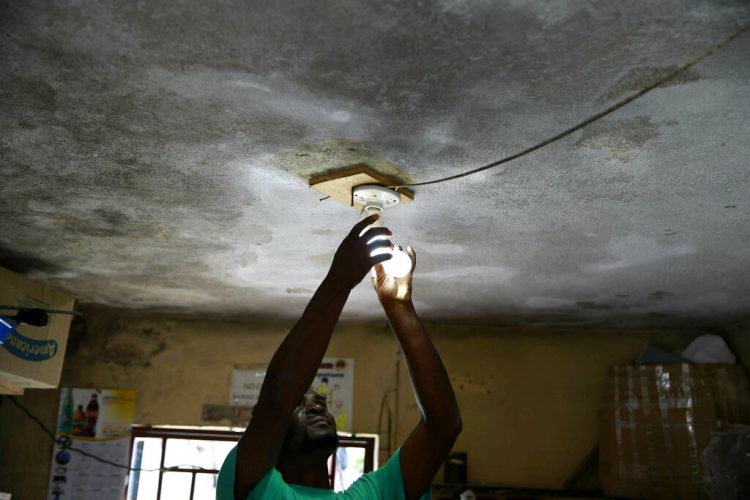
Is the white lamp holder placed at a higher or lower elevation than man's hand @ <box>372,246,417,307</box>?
higher

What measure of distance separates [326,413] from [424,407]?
441mm

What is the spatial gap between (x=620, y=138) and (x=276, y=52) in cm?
88

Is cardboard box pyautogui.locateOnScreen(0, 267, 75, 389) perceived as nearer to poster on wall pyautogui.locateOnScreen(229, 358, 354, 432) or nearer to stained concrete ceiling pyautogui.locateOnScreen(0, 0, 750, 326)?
stained concrete ceiling pyautogui.locateOnScreen(0, 0, 750, 326)

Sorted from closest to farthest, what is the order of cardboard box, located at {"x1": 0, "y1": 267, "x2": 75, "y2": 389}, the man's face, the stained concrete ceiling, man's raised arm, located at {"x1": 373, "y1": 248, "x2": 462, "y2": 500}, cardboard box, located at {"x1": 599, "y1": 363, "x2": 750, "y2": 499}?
1. the stained concrete ceiling
2. man's raised arm, located at {"x1": 373, "y1": 248, "x2": 462, "y2": 500}
3. the man's face
4. cardboard box, located at {"x1": 0, "y1": 267, "x2": 75, "y2": 389}
5. cardboard box, located at {"x1": 599, "y1": 363, "x2": 750, "y2": 499}

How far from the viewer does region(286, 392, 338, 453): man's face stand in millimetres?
1950

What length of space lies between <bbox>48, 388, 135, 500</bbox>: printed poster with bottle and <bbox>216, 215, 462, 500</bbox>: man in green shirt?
2344 millimetres

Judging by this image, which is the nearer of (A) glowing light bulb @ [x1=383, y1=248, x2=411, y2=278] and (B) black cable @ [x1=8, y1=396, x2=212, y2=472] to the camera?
(A) glowing light bulb @ [x1=383, y1=248, x2=411, y2=278]

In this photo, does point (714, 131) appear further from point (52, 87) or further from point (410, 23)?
point (52, 87)

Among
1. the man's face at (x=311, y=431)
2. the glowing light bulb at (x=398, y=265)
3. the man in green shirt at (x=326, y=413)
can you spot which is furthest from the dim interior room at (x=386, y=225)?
the man's face at (x=311, y=431)

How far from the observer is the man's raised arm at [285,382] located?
141 cm

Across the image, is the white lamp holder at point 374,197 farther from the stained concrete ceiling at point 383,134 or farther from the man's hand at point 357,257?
the man's hand at point 357,257

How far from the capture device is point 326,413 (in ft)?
6.79

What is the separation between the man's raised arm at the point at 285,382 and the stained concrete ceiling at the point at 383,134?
1.50 ft

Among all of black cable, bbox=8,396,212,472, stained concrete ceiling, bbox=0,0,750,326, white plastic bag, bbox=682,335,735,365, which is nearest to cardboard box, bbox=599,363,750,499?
white plastic bag, bbox=682,335,735,365
